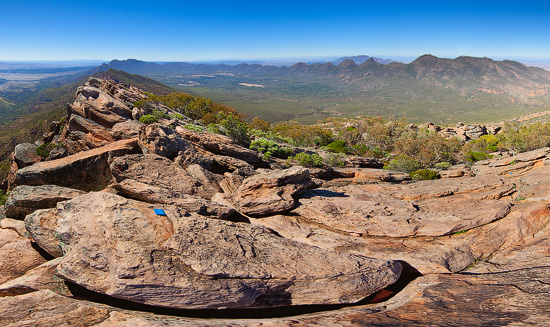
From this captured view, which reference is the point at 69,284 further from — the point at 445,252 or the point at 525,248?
the point at 525,248

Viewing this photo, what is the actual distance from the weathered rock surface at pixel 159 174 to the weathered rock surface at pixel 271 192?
11.6 feet

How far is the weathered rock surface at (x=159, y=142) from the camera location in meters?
25.9

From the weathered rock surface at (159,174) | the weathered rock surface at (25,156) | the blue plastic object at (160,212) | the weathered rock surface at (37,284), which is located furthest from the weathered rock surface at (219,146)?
the weathered rock surface at (37,284)

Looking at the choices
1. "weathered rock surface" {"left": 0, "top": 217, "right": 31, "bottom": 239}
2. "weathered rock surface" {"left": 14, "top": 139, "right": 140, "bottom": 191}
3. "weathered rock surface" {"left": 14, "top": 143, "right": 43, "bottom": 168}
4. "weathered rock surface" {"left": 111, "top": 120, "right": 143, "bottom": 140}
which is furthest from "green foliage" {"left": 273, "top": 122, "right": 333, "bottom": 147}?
"weathered rock surface" {"left": 0, "top": 217, "right": 31, "bottom": 239}

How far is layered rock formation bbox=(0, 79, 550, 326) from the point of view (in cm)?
1026

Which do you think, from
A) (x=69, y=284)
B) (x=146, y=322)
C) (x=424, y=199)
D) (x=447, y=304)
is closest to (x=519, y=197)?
(x=424, y=199)

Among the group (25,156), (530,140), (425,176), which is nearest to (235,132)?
(25,156)

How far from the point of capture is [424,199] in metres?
24.1

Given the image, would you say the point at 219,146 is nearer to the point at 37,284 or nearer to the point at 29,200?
the point at 29,200

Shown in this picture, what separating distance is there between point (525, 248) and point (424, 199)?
8.11m

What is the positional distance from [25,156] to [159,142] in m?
21.4

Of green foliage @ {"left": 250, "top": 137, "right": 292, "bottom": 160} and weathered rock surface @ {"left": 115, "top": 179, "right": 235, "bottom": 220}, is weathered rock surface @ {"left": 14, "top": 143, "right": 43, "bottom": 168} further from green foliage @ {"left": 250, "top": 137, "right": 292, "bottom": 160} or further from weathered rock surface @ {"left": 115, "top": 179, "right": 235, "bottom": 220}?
green foliage @ {"left": 250, "top": 137, "right": 292, "bottom": 160}

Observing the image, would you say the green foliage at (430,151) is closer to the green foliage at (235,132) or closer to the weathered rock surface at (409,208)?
the weathered rock surface at (409,208)

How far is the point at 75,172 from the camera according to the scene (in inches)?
885
